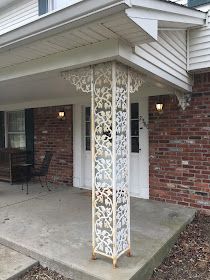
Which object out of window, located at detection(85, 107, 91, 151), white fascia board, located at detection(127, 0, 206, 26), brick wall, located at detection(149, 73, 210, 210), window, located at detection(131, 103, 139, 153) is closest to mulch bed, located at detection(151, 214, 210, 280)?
brick wall, located at detection(149, 73, 210, 210)

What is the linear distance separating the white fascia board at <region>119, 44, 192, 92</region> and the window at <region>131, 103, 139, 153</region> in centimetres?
150

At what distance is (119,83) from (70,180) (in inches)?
167

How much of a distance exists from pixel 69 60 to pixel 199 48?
2497 mm

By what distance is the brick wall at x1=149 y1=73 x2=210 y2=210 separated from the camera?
15.3 ft

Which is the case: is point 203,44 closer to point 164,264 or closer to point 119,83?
point 119,83

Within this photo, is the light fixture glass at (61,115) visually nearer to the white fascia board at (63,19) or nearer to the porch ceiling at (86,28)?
the porch ceiling at (86,28)

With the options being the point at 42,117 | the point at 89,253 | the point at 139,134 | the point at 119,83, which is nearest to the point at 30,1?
the point at 42,117

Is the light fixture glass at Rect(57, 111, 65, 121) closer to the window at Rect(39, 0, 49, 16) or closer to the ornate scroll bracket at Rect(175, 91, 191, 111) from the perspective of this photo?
the window at Rect(39, 0, 49, 16)

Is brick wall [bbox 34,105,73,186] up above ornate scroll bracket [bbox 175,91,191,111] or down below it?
below

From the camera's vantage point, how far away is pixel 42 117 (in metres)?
7.13

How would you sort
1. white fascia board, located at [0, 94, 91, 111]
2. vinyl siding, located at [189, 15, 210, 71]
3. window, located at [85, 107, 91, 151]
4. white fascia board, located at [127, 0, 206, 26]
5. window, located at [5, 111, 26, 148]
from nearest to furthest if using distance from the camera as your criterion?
white fascia board, located at [127, 0, 206, 26]
vinyl siding, located at [189, 15, 210, 71]
white fascia board, located at [0, 94, 91, 111]
window, located at [85, 107, 91, 151]
window, located at [5, 111, 26, 148]

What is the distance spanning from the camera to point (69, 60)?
9.38 ft

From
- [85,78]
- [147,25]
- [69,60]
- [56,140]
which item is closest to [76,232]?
[85,78]

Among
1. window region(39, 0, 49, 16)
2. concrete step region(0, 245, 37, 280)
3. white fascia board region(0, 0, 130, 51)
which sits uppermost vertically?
window region(39, 0, 49, 16)
